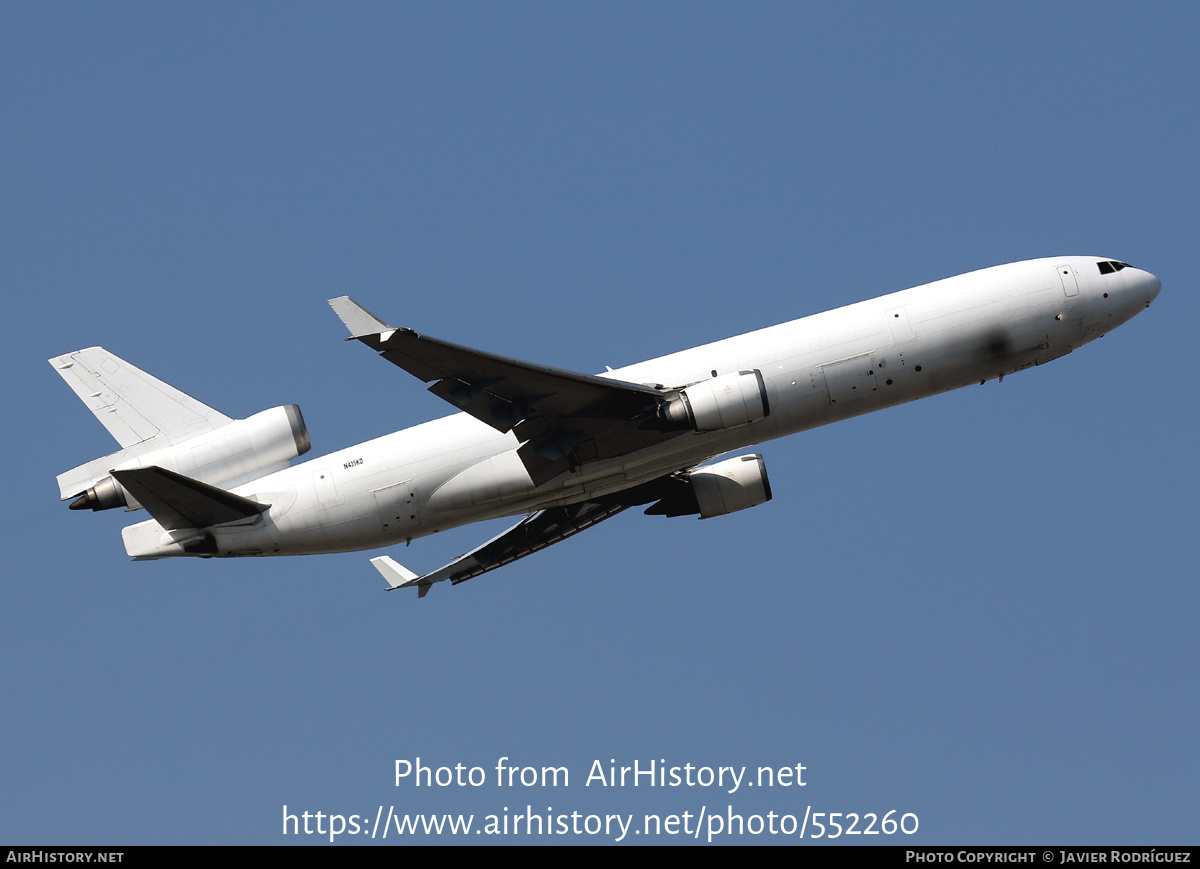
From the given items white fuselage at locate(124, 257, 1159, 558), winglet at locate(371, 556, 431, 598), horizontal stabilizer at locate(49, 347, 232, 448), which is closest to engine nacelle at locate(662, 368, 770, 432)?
white fuselage at locate(124, 257, 1159, 558)

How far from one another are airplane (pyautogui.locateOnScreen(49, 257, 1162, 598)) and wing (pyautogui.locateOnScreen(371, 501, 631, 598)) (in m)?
5.37

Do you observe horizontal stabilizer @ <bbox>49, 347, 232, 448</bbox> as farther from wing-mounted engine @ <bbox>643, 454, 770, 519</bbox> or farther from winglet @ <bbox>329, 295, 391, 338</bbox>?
wing-mounted engine @ <bbox>643, 454, 770, 519</bbox>

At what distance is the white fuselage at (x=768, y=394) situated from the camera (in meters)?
35.6

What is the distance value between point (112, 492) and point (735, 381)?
17.5 meters

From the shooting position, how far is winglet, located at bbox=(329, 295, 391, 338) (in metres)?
30.7

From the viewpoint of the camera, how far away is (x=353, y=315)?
101ft

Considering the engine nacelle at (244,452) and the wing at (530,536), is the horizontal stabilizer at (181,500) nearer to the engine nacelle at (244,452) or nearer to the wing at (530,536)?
the engine nacelle at (244,452)

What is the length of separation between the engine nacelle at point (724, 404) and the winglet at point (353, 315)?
8495mm

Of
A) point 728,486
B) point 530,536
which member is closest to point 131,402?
point 530,536

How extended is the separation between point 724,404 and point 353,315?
983cm
